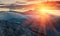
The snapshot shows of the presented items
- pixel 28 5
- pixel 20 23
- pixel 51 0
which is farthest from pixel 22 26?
pixel 51 0

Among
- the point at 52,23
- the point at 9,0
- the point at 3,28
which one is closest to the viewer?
the point at 3,28

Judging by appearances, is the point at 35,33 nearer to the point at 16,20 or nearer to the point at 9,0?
the point at 16,20

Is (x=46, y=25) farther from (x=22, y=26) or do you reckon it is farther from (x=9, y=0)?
(x=9, y=0)

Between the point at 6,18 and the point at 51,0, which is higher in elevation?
the point at 51,0

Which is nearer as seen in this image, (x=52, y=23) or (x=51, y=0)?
(x=52, y=23)

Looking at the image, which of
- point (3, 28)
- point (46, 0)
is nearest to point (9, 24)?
point (3, 28)

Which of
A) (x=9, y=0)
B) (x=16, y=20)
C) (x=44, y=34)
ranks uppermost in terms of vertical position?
(x=9, y=0)

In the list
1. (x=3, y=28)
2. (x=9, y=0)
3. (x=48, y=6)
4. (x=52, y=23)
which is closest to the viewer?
(x=3, y=28)

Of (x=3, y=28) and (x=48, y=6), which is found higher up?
(x=48, y=6)

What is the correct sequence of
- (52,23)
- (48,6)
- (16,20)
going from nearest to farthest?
1. (16,20)
2. (52,23)
3. (48,6)
